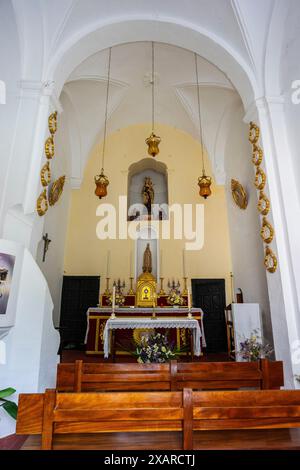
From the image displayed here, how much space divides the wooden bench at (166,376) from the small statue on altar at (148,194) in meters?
8.08

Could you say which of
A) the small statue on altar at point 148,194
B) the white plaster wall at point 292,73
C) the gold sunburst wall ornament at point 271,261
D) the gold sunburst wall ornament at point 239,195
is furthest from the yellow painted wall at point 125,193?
the white plaster wall at point 292,73

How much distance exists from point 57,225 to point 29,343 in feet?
16.2

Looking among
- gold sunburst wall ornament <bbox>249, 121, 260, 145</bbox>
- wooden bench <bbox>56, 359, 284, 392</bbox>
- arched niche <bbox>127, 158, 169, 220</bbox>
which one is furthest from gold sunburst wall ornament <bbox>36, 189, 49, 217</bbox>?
arched niche <bbox>127, 158, 169, 220</bbox>

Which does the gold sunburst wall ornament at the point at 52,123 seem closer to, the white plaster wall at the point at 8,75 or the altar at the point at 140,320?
the white plaster wall at the point at 8,75

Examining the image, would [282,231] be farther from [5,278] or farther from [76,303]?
[76,303]

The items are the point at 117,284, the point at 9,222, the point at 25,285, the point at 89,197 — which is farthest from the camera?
the point at 89,197

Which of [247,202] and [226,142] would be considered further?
[226,142]

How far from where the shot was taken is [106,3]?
17.1 ft

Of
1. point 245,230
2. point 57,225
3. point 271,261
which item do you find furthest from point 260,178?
point 57,225

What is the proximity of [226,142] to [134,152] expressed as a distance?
13.0ft

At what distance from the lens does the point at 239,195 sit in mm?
6723

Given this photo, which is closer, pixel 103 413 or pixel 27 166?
pixel 103 413

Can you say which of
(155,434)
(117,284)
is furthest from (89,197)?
(155,434)

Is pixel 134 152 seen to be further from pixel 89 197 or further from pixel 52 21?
pixel 52 21
